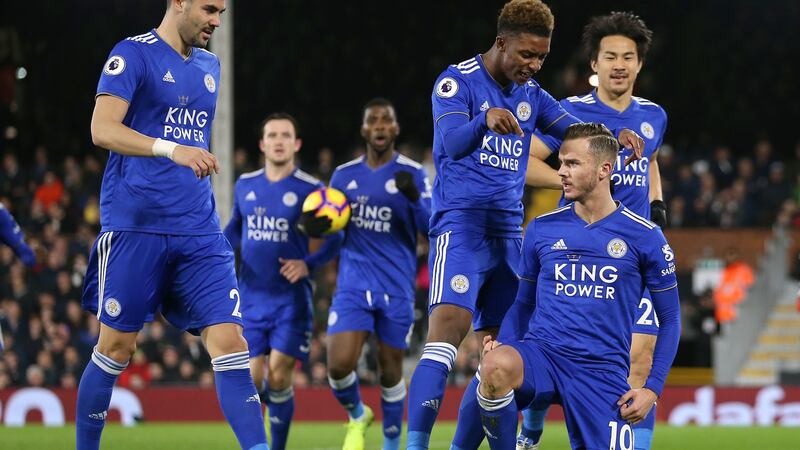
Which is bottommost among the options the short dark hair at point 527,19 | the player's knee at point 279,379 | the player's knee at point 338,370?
the player's knee at point 279,379

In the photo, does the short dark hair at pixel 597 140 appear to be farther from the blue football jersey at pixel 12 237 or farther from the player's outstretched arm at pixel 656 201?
the blue football jersey at pixel 12 237

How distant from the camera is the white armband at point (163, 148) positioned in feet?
18.0

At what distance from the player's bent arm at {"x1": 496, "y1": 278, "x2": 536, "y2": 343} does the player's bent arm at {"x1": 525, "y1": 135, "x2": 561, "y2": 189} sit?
1105mm

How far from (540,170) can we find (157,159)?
2257 mm

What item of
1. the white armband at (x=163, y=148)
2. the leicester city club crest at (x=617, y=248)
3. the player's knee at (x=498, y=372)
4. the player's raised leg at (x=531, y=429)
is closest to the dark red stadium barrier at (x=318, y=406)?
the player's raised leg at (x=531, y=429)

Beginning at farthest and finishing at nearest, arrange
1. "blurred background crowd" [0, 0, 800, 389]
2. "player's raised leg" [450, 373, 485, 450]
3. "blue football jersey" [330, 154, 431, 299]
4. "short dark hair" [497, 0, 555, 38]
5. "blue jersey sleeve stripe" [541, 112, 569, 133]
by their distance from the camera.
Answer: "blurred background crowd" [0, 0, 800, 389], "blue football jersey" [330, 154, 431, 299], "blue jersey sleeve stripe" [541, 112, 569, 133], "short dark hair" [497, 0, 555, 38], "player's raised leg" [450, 373, 485, 450]

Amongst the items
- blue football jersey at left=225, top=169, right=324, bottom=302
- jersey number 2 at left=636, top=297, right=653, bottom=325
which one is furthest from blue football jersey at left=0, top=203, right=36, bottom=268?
jersey number 2 at left=636, top=297, right=653, bottom=325

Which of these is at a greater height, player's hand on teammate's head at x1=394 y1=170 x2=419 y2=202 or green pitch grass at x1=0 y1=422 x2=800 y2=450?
player's hand on teammate's head at x1=394 y1=170 x2=419 y2=202

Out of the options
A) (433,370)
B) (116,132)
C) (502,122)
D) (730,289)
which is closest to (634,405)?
(433,370)

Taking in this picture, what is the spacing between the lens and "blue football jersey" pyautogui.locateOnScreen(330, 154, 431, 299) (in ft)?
29.7

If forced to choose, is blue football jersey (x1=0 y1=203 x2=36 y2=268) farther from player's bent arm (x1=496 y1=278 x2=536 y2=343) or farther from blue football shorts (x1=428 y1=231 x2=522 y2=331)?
player's bent arm (x1=496 y1=278 x2=536 y2=343)

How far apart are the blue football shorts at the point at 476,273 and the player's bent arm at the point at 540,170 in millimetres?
382

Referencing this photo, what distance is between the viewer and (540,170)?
705 cm

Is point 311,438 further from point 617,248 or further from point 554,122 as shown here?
point 617,248
